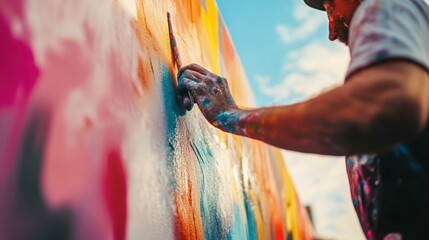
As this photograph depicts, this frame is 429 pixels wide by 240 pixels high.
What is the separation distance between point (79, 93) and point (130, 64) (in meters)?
0.27

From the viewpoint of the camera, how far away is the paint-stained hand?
1.20m

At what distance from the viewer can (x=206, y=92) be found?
4.13 feet

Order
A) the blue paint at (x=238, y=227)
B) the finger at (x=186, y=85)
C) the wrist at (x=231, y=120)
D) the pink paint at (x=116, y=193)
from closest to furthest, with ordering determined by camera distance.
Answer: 1. the pink paint at (x=116, y=193)
2. the wrist at (x=231, y=120)
3. the finger at (x=186, y=85)
4. the blue paint at (x=238, y=227)

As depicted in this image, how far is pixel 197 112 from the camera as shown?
158cm

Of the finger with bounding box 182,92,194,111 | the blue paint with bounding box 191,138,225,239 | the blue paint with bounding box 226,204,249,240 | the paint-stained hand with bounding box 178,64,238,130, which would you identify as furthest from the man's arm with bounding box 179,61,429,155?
the blue paint with bounding box 226,204,249,240

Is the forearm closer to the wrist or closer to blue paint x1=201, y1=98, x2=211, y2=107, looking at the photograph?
the wrist

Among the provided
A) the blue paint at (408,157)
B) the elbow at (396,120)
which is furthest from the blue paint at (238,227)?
the elbow at (396,120)

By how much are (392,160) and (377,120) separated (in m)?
0.25

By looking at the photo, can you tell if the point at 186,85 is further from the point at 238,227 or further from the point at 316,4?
the point at 238,227

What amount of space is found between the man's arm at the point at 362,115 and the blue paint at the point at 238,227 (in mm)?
934

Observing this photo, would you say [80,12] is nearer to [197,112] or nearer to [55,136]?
[55,136]

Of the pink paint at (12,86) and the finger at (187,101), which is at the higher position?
the finger at (187,101)

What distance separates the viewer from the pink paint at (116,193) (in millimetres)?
919

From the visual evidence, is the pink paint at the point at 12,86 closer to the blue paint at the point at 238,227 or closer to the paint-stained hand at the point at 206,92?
the paint-stained hand at the point at 206,92
